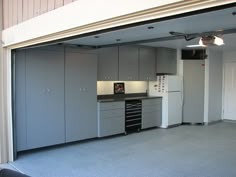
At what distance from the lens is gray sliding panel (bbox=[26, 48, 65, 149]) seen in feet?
16.3

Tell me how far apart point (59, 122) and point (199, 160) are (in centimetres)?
281

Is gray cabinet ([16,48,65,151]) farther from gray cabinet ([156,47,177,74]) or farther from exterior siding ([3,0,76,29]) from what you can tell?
gray cabinet ([156,47,177,74])

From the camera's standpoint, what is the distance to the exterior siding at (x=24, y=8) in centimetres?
306

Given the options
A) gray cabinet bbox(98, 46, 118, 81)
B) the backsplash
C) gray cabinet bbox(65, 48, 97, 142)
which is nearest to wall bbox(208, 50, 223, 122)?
the backsplash

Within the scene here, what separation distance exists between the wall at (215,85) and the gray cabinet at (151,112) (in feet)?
6.00

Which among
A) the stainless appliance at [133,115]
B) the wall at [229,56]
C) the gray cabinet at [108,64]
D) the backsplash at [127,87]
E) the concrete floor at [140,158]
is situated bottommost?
the concrete floor at [140,158]

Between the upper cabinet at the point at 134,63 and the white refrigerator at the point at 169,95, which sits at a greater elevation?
the upper cabinet at the point at 134,63

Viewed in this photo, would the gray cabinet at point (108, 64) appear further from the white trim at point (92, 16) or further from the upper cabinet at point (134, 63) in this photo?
the white trim at point (92, 16)

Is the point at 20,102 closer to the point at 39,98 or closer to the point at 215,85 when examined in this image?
the point at 39,98

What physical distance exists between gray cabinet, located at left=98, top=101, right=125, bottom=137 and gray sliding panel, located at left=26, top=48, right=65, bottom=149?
3.26 ft

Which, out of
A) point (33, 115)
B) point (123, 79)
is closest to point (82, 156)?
point (33, 115)

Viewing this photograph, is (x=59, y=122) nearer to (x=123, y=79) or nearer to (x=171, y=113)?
(x=123, y=79)

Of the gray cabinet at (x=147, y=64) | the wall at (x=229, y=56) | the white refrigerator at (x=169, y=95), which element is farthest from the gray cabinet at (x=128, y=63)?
the wall at (x=229, y=56)

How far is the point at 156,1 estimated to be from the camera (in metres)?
1.82
